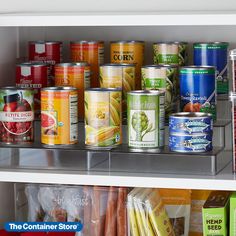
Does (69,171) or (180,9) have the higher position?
(180,9)

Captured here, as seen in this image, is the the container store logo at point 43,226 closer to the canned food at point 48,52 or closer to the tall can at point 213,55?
the canned food at point 48,52

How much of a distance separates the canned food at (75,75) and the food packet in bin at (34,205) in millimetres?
279

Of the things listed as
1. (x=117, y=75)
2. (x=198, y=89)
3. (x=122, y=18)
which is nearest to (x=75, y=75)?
(x=117, y=75)

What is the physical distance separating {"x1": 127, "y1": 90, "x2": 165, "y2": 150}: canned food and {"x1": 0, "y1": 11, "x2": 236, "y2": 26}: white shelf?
184 mm

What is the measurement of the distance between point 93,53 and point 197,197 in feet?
1.67

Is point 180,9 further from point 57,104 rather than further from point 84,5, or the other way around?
point 57,104

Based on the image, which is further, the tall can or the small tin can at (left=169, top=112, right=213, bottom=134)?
the tall can

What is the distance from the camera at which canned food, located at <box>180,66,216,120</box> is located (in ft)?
7.27

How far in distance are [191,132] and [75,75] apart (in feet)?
1.29

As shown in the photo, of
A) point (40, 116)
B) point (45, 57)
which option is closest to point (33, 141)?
point (40, 116)

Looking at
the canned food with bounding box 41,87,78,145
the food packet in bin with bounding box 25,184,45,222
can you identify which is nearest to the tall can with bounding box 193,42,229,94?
the canned food with bounding box 41,87,78,145

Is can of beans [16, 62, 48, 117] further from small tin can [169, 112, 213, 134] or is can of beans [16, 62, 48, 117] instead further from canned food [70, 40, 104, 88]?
small tin can [169, 112, 213, 134]

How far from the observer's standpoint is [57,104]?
7.33ft

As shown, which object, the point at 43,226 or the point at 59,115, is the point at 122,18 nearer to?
the point at 59,115
